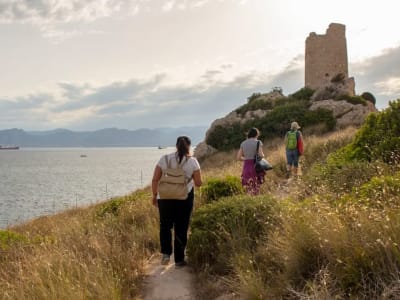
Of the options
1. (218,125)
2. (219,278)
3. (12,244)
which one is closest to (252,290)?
(219,278)

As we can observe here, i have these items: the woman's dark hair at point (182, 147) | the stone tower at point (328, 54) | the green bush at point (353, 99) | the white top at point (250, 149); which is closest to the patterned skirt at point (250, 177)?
the white top at point (250, 149)

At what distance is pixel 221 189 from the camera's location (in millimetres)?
9008

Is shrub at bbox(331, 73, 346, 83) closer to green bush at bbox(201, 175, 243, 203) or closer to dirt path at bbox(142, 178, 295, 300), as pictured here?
green bush at bbox(201, 175, 243, 203)

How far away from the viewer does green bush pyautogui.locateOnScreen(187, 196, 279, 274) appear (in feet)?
18.0

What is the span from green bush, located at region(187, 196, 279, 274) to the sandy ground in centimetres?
29

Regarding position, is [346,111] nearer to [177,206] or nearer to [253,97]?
[253,97]

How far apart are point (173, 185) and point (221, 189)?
3073mm

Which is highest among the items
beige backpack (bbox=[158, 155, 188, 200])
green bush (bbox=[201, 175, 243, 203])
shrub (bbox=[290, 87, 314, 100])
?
shrub (bbox=[290, 87, 314, 100])

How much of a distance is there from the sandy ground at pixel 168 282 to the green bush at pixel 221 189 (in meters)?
2.96

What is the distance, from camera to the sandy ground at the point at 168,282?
16.6 ft

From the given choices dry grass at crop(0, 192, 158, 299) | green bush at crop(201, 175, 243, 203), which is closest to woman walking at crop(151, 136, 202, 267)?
Result: dry grass at crop(0, 192, 158, 299)

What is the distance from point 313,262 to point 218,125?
2965 cm

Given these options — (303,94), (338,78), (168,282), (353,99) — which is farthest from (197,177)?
(338,78)

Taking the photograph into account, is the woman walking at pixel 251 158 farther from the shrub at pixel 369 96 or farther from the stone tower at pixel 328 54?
the stone tower at pixel 328 54
